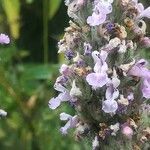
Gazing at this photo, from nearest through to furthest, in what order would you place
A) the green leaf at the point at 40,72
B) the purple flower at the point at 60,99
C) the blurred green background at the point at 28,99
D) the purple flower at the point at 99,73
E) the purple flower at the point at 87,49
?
the purple flower at the point at 99,73, the purple flower at the point at 87,49, the purple flower at the point at 60,99, the blurred green background at the point at 28,99, the green leaf at the point at 40,72

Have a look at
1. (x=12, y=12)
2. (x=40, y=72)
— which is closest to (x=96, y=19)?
(x=40, y=72)

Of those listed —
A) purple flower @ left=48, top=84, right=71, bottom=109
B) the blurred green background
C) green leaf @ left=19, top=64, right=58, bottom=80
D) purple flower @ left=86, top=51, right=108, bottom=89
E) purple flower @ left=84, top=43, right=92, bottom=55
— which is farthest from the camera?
green leaf @ left=19, top=64, right=58, bottom=80

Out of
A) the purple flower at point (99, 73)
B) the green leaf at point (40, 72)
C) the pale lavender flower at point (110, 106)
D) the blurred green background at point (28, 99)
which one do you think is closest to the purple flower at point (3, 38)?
the purple flower at point (99, 73)

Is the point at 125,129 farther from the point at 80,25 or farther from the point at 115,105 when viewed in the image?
the point at 80,25

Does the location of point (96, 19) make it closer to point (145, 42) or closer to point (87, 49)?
point (87, 49)

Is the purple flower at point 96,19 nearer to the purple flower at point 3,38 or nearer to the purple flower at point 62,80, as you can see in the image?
the purple flower at point 62,80

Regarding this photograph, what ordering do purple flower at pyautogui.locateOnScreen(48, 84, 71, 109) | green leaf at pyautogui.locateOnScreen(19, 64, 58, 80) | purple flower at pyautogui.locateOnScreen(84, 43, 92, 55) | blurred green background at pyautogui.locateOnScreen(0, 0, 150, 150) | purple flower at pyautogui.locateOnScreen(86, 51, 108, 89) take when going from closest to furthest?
purple flower at pyautogui.locateOnScreen(86, 51, 108, 89) < purple flower at pyautogui.locateOnScreen(84, 43, 92, 55) < purple flower at pyautogui.locateOnScreen(48, 84, 71, 109) < blurred green background at pyautogui.locateOnScreen(0, 0, 150, 150) < green leaf at pyautogui.locateOnScreen(19, 64, 58, 80)

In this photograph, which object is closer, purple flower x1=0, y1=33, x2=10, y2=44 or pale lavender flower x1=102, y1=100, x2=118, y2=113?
pale lavender flower x1=102, y1=100, x2=118, y2=113

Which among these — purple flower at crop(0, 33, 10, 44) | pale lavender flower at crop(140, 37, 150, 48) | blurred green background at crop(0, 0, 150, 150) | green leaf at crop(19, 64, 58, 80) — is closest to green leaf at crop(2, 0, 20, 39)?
Answer: blurred green background at crop(0, 0, 150, 150)

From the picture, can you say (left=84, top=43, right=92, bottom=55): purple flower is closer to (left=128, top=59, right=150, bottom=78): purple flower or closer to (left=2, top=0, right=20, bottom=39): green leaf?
(left=128, top=59, right=150, bottom=78): purple flower
